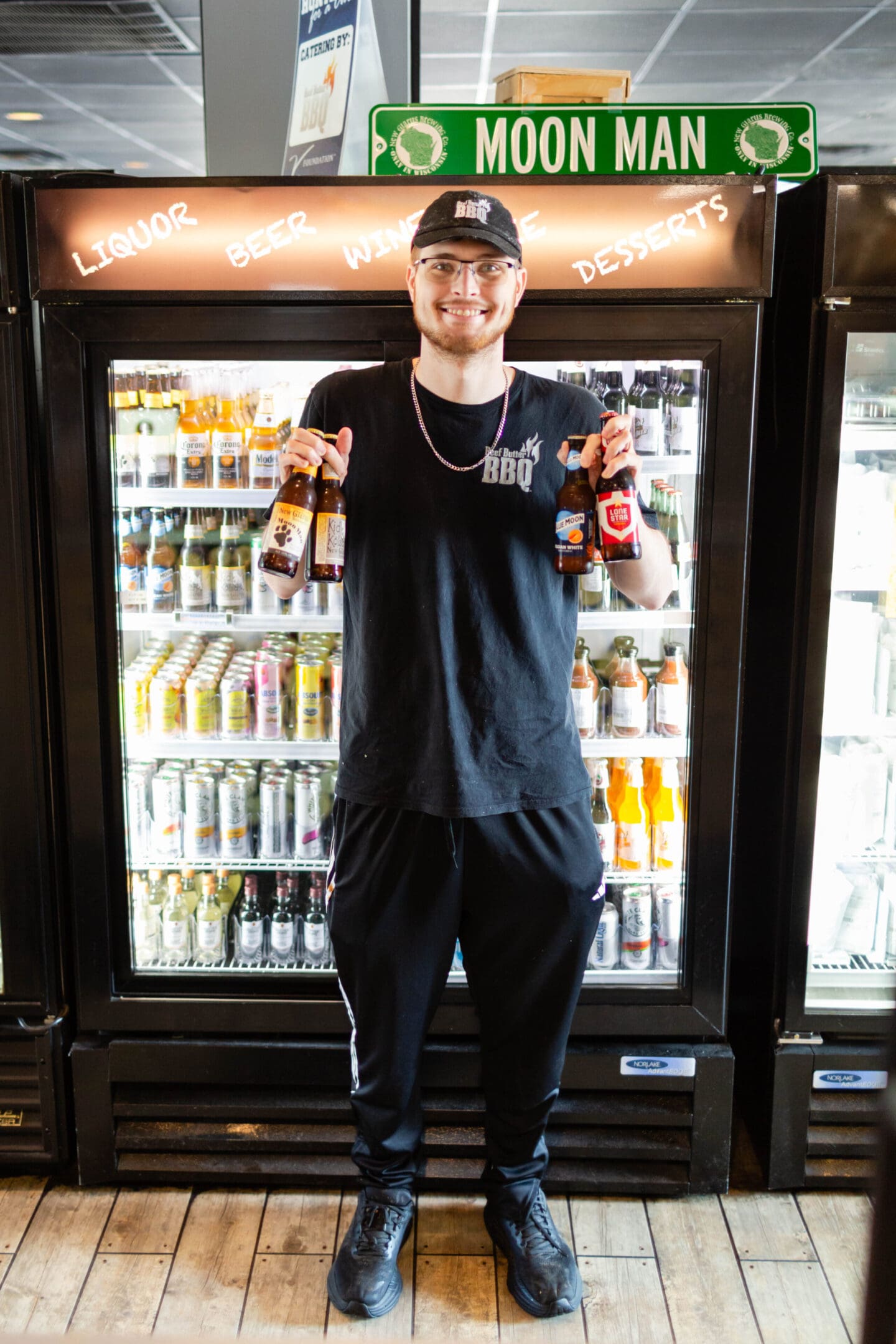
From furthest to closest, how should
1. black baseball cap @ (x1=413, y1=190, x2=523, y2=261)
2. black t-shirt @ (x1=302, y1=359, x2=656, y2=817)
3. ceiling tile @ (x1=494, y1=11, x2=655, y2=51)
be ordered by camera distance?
ceiling tile @ (x1=494, y1=11, x2=655, y2=51) → black t-shirt @ (x1=302, y1=359, x2=656, y2=817) → black baseball cap @ (x1=413, y1=190, x2=523, y2=261)

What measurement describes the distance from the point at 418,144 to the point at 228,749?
1.46 m

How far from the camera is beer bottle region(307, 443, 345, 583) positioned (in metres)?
2.11

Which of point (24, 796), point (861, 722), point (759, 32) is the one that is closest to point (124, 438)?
point (24, 796)

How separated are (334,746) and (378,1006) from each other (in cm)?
64

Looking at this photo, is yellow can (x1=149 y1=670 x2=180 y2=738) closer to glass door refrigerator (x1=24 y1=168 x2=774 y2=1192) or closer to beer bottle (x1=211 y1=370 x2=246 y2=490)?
glass door refrigerator (x1=24 y1=168 x2=774 y2=1192)

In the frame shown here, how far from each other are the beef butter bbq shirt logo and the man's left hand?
115 mm

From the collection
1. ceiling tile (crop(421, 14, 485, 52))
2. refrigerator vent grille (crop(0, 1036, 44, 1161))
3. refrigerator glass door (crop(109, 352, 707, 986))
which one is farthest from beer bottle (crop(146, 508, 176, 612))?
ceiling tile (crop(421, 14, 485, 52))

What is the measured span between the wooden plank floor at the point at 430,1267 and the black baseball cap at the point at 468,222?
2.07 m

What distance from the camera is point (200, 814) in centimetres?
278

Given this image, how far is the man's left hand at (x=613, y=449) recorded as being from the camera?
2.01 metres

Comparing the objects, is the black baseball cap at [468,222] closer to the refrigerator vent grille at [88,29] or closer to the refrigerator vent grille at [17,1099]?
the refrigerator vent grille at [17,1099]

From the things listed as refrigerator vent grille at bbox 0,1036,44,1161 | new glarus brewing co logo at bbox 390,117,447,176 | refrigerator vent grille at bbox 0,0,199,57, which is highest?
refrigerator vent grille at bbox 0,0,199,57

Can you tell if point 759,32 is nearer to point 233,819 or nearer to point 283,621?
point 283,621

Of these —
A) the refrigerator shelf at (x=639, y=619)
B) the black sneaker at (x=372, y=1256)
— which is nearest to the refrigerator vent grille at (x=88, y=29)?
the refrigerator shelf at (x=639, y=619)
